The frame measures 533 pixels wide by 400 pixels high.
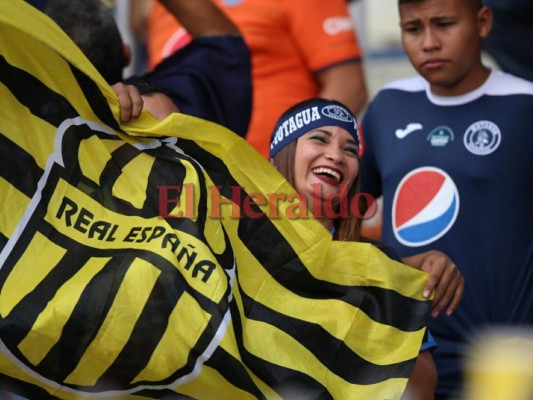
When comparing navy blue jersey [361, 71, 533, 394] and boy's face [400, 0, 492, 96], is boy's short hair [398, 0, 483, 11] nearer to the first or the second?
boy's face [400, 0, 492, 96]

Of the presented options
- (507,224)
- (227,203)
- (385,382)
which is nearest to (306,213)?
(227,203)

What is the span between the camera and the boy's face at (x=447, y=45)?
12.5 ft

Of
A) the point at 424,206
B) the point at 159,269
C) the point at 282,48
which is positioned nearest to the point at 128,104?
the point at 159,269

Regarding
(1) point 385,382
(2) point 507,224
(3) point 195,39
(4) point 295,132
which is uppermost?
(3) point 195,39

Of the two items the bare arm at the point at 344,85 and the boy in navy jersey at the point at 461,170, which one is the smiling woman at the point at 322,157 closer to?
the boy in navy jersey at the point at 461,170

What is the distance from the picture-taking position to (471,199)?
3.68 meters

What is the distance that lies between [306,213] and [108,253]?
1.73 ft

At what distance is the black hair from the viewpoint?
3.45 meters

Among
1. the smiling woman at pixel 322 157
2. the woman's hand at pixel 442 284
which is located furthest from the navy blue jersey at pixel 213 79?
the woman's hand at pixel 442 284

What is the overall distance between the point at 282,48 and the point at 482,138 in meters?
1.01

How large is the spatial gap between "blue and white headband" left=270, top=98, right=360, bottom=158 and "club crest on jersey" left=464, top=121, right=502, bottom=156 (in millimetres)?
434

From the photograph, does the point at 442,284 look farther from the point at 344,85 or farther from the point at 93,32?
the point at 344,85

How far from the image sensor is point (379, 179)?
157 inches

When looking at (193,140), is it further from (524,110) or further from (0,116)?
(524,110)
